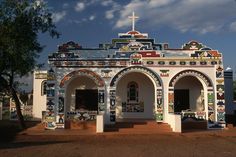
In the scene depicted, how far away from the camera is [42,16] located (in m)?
16.1

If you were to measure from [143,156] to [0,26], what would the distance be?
9.16 metres

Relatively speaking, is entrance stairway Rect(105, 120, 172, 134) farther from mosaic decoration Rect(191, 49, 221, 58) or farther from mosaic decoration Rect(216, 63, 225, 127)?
mosaic decoration Rect(191, 49, 221, 58)

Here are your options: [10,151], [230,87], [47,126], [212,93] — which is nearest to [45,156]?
[10,151]

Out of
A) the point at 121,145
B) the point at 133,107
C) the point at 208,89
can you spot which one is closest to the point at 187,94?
the point at 208,89

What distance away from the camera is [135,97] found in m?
18.9

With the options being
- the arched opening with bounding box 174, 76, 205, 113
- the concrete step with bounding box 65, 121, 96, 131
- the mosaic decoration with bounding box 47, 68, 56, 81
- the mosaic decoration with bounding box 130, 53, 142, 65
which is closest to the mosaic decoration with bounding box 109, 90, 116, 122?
the concrete step with bounding box 65, 121, 96, 131

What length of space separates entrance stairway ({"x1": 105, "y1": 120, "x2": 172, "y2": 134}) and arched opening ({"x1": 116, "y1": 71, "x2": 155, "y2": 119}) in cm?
161

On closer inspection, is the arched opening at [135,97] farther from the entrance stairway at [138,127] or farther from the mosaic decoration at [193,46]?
the mosaic decoration at [193,46]

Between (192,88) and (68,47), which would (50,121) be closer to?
(68,47)

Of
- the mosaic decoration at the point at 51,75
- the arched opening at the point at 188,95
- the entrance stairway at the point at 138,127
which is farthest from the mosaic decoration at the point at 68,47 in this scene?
the arched opening at the point at 188,95

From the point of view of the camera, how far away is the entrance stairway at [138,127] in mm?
16023

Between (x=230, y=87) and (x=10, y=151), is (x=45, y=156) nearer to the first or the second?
(x=10, y=151)

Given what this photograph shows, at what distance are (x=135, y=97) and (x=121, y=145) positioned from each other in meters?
6.51

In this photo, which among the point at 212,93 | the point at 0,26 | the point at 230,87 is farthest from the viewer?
the point at 230,87
